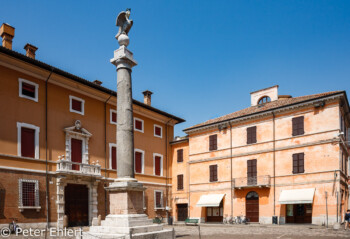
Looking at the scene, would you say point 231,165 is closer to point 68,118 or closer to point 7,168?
point 68,118

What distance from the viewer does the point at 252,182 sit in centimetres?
2839

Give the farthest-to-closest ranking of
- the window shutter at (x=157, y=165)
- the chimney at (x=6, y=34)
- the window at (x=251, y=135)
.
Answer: the window shutter at (x=157, y=165) < the window at (x=251, y=135) < the chimney at (x=6, y=34)

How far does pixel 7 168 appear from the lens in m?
20.0

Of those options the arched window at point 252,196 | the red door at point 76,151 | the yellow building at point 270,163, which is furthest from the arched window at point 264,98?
the red door at point 76,151

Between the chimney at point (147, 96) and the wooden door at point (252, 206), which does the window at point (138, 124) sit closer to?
the chimney at point (147, 96)

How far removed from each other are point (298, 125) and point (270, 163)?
3997 millimetres

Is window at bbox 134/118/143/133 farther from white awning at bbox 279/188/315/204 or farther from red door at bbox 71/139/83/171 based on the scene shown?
white awning at bbox 279/188/315/204

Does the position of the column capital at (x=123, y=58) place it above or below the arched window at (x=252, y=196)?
above

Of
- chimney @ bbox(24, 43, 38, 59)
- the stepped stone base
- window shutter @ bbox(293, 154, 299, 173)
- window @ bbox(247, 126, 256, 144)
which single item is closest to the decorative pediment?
chimney @ bbox(24, 43, 38, 59)

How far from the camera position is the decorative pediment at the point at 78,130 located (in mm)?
24155

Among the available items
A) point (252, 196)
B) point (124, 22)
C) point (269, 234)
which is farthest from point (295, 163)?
point (124, 22)

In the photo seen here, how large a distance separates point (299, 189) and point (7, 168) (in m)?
21.1

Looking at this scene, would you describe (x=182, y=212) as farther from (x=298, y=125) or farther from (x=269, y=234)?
(x=269, y=234)

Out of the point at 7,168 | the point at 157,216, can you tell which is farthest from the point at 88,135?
the point at 157,216
